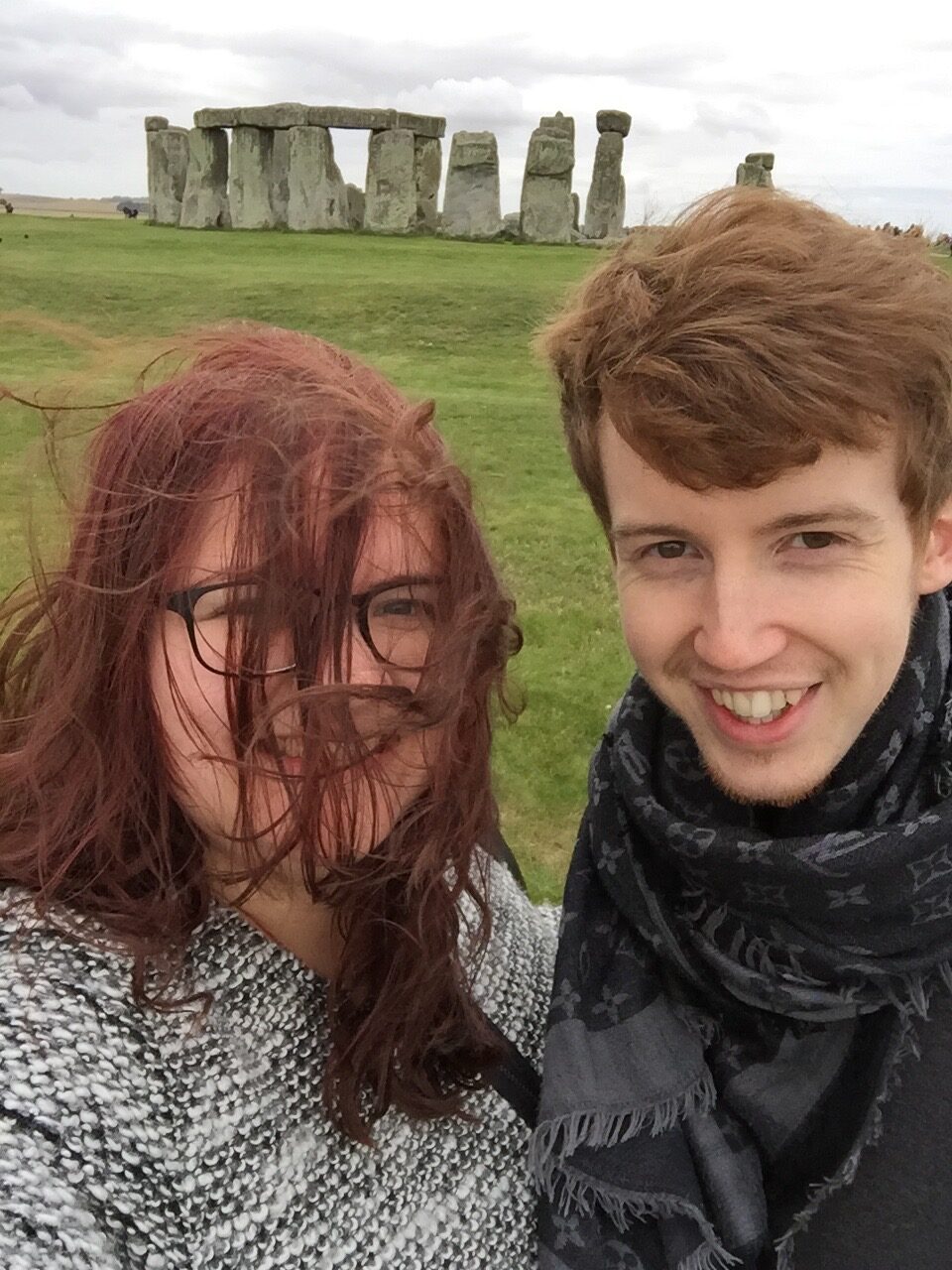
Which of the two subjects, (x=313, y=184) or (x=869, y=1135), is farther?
(x=313, y=184)

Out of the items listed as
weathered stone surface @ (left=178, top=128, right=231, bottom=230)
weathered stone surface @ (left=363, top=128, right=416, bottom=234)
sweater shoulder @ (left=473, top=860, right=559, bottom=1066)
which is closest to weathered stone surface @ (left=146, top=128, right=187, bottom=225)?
weathered stone surface @ (left=178, top=128, right=231, bottom=230)

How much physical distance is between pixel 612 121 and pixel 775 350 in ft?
72.7

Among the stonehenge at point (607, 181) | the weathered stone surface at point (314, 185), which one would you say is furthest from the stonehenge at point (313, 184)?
the stonehenge at point (607, 181)

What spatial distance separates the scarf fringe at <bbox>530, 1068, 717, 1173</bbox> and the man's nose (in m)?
0.69

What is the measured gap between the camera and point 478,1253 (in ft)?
5.19

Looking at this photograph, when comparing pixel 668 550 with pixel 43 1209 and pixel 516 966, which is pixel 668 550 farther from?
pixel 43 1209

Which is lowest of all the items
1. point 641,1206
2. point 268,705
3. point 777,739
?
point 641,1206

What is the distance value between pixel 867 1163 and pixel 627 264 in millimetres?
1398

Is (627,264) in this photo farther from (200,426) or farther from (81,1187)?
(81,1187)

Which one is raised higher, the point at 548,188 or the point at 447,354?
the point at 548,188

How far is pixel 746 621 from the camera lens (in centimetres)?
162

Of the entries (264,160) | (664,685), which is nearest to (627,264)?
(664,685)

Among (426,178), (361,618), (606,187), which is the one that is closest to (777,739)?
(361,618)

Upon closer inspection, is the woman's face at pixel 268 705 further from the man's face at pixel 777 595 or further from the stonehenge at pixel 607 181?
the stonehenge at pixel 607 181
